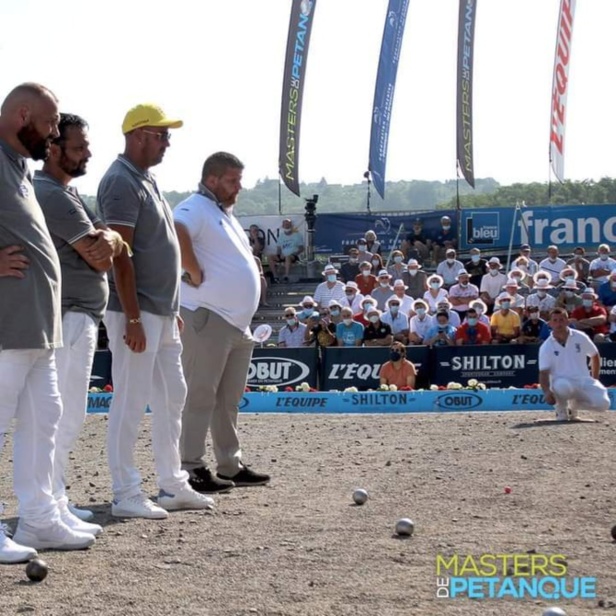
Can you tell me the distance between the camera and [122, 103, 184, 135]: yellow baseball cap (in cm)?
714

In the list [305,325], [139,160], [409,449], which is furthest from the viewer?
[305,325]

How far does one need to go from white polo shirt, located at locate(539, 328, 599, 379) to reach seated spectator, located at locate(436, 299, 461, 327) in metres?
5.17

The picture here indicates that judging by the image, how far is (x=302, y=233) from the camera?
27.3m

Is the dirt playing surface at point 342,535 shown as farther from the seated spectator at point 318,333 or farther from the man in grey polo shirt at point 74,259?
the seated spectator at point 318,333

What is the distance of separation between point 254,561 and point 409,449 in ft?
16.7

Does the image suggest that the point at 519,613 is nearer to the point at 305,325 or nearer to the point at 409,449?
the point at 409,449

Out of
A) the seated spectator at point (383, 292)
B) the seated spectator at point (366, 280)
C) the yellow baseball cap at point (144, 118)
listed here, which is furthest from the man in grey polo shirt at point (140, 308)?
the seated spectator at point (366, 280)

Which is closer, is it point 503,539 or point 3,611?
point 3,611

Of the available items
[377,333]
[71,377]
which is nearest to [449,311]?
[377,333]

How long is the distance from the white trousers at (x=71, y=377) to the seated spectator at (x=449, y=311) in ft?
46.6

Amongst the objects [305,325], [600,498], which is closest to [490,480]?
[600,498]

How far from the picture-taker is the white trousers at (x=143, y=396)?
707 cm

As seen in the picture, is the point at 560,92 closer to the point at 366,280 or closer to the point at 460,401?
the point at 366,280

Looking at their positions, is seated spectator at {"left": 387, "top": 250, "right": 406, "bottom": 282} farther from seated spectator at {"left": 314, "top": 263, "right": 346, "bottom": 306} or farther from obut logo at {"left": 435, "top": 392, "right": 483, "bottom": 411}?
obut logo at {"left": 435, "top": 392, "right": 483, "bottom": 411}
